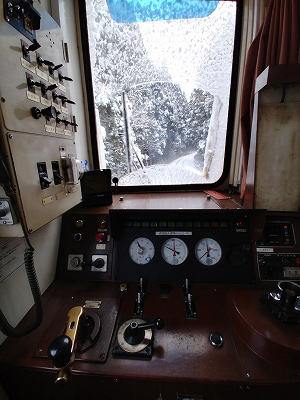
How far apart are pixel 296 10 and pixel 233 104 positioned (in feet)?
1.72

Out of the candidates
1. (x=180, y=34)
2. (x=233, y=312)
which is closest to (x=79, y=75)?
(x=180, y=34)

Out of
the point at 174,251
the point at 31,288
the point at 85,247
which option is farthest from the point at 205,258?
the point at 31,288

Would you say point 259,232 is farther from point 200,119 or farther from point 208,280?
point 200,119

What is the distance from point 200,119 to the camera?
1.42m

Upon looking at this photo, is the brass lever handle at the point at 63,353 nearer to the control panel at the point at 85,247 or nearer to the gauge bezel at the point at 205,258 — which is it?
the control panel at the point at 85,247

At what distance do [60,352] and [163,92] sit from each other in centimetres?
156

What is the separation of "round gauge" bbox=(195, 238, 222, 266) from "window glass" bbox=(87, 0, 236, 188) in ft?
2.14

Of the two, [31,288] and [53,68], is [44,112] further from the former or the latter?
[31,288]

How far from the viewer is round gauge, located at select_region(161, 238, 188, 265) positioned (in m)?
0.99

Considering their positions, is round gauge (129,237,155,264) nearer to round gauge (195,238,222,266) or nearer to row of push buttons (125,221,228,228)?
row of push buttons (125,221,228,228)

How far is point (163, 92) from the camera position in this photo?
138cm

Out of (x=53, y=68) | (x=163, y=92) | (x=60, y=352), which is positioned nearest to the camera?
(x=60, y=352)

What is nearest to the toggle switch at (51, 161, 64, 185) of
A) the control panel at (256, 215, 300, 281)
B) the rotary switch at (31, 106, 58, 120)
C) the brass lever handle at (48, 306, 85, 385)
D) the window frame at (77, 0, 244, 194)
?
the rotary switch at (31, 106, 58, 120)

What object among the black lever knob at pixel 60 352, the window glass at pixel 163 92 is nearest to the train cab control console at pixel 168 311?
the black lever knob at pixel 60 352
